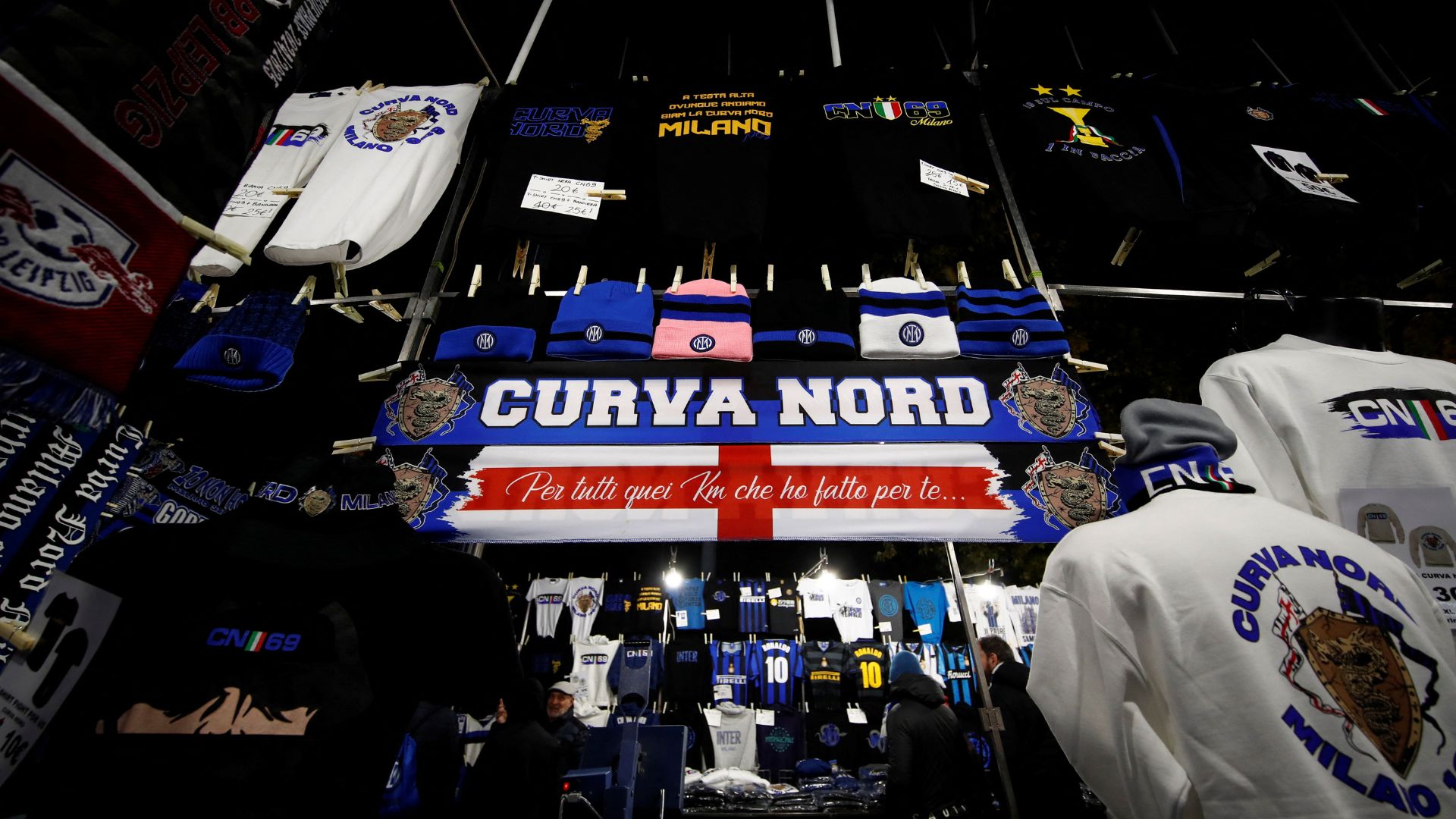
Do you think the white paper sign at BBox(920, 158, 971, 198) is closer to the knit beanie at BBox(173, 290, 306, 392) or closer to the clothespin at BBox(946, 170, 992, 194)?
the clothespin at BBox(946, 170, 992, 194)

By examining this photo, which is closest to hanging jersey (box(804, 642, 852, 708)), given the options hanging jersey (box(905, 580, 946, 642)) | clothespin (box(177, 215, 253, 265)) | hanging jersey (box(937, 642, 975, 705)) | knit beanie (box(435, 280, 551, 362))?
hanging jersey (box(905, 580, 946, 642))

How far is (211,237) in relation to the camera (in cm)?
144

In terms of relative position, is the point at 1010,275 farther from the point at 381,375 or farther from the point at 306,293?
the point at 306,293

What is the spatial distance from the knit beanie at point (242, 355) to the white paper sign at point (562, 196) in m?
1.31

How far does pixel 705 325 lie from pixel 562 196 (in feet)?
3.43

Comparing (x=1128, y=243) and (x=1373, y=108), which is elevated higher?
(x=1373, y=108)

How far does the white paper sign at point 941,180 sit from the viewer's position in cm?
311

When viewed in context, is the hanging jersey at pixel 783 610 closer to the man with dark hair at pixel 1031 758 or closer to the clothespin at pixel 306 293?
the man with dark hair at pixel 1031 758

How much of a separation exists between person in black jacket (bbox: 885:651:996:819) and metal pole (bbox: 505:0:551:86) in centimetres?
474

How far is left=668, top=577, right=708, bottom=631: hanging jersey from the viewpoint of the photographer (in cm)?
649

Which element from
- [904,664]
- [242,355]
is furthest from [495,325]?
[904,664]

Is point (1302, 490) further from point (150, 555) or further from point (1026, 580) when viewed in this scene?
point (1026, 580)

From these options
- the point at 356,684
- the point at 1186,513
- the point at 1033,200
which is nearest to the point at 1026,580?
the point at 1033,200

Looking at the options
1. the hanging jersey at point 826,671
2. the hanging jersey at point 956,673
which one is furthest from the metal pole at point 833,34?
the hanging jersey at point 956,673
